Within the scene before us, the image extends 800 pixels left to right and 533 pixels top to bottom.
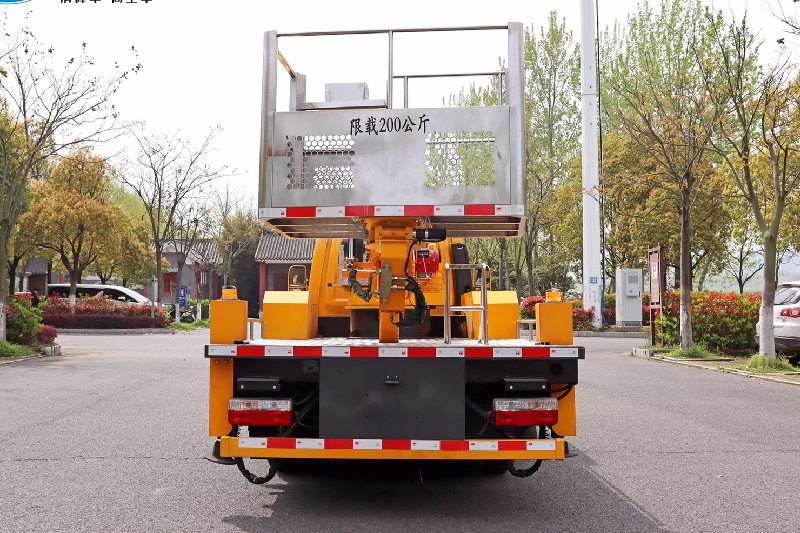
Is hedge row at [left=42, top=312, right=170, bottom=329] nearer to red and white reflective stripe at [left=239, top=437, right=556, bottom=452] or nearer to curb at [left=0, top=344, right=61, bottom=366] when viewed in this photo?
curb at [left=0, top=344, right=61, bottom=366]

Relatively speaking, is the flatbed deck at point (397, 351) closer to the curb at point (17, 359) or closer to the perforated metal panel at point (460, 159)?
the perforated metal panel at point (460, 159)

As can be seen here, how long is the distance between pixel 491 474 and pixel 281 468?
5.71ft

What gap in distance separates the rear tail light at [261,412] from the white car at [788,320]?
13.0 meters

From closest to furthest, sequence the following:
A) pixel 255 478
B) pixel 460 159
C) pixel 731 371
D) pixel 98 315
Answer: pixel 460 159
pixel 255 478
pixel 731 371
pixel 98 315

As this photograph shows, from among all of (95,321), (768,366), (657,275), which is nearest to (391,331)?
(768,366)

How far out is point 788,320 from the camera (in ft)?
52.1

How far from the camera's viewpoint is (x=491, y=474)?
6848mm

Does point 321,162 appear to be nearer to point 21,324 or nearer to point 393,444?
point 393,444

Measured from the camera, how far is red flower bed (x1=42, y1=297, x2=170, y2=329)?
31953mm

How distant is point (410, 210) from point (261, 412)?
1.68m

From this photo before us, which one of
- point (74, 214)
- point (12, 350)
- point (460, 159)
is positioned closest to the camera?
point (460, 159)

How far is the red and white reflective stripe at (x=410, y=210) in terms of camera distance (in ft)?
18.3

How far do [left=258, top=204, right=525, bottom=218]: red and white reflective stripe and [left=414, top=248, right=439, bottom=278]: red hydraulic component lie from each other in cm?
143

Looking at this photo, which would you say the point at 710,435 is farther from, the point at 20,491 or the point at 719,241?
the point at 719,241
